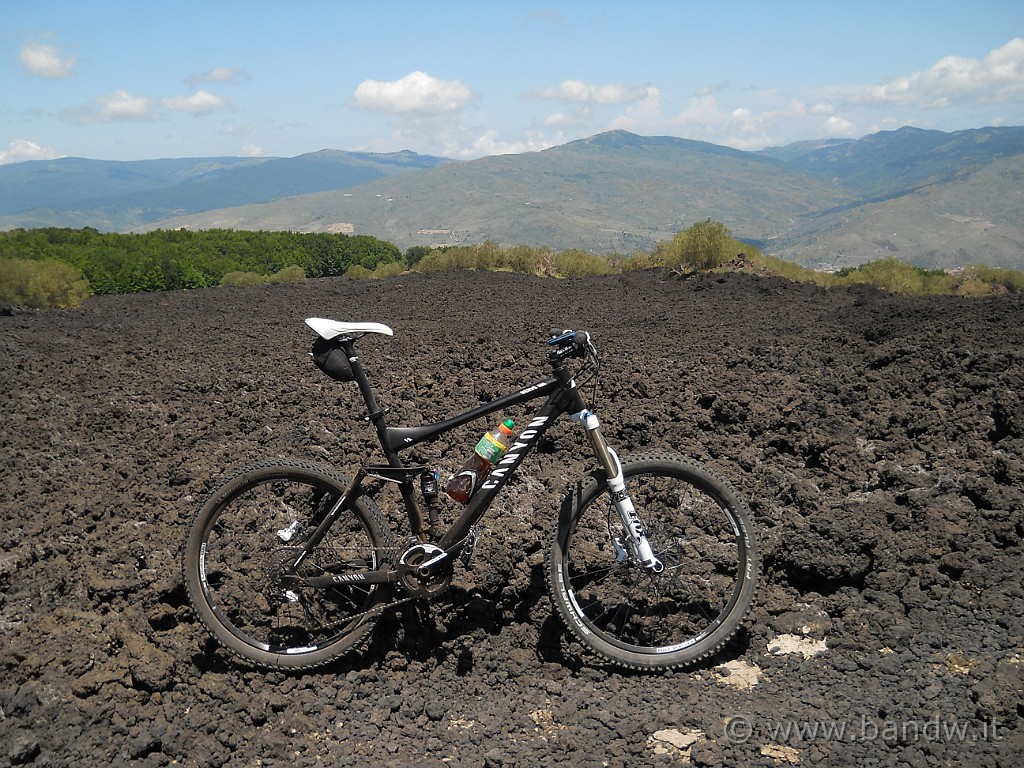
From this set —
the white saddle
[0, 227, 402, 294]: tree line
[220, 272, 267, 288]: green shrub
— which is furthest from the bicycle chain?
[220, 272, 267, 288]: green shrub

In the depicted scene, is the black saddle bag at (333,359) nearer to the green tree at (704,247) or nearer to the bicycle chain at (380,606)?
the bicycle chain at (380,606)

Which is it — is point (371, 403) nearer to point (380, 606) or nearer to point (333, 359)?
point (333, 359)

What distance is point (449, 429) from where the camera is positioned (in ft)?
10.8

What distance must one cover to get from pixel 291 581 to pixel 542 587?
137 centimetres

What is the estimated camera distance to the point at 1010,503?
4.22 m

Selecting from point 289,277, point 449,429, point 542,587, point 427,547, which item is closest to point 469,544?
point 427,547

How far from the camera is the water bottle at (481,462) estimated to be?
3.29m

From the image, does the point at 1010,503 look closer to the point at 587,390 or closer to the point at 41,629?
the point at 587,390

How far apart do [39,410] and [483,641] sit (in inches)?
238

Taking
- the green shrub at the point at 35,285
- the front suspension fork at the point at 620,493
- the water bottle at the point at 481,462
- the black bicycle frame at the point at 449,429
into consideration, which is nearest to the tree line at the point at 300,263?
the green shrub at the point at 35,285

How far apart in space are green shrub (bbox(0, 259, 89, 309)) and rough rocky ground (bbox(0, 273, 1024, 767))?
41.0 ft

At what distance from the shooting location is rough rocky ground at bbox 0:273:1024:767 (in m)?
2.96

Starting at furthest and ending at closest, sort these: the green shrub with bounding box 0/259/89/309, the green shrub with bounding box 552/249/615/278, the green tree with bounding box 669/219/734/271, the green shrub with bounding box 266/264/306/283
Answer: the green shrub with bounding box 552/249/615/278
the green shrub with bounding box 266/264/306/283
the green tree with bounding box 669/219/734/271
the green shrub with bounding box 0/259/89/309

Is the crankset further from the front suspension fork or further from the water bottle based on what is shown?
the front suspension fork
